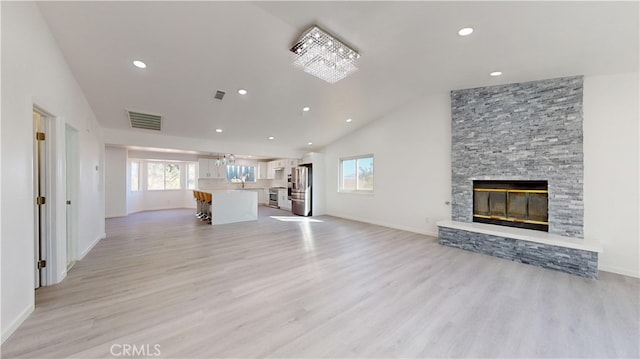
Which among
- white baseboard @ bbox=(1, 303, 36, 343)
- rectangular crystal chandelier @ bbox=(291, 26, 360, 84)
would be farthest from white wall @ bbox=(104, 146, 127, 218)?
rectangular crystal chandelier @ bbox=(291, 26, 360, 84)

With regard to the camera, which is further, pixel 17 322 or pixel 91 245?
pixel 91 245

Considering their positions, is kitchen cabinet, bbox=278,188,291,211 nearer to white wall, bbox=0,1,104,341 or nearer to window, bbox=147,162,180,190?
window, bbox=147,162,180,190

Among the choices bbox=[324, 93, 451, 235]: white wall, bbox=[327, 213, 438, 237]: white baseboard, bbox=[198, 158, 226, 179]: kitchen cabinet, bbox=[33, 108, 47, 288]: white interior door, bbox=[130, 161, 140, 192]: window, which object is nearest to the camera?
bbox=[33, 108, 47, 288]: white interior door

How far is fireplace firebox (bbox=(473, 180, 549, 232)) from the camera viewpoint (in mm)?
3873

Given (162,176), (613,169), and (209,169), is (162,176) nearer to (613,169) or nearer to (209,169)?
(209,169)

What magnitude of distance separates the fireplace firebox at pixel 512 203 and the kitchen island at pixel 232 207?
18.6 ft

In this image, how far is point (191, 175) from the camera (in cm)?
988

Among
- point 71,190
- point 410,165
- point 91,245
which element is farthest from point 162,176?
point 410,165

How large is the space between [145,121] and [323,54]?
455 cm

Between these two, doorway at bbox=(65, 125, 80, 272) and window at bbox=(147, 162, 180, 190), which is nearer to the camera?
doorway at bbox=(65, 125, 80, 272)

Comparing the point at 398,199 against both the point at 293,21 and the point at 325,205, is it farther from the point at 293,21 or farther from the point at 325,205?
the point at 293,21

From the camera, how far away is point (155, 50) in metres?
3.05

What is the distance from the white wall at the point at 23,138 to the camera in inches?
74.2

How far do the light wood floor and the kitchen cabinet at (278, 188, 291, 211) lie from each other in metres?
5.58
